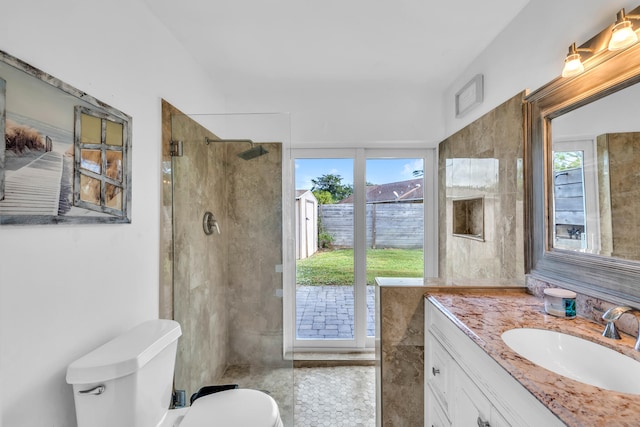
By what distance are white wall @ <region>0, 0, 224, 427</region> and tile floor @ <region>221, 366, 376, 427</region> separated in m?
0.94

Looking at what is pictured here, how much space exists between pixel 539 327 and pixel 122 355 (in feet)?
4.91

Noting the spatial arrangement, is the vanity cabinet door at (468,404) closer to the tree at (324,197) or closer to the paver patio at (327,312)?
the paver patio at (327,312)

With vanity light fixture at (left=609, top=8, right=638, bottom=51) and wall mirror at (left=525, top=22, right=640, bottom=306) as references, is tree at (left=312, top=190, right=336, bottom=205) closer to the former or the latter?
wall mirror at (left=525, top=22, right=640, bottom=306)

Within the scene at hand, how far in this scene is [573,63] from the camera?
1.11m

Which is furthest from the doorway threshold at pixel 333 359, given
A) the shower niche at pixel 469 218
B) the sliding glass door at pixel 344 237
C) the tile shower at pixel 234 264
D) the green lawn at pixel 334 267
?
the shower niche at pixel 469 218

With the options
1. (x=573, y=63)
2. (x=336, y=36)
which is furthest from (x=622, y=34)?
(x=336, y=36)

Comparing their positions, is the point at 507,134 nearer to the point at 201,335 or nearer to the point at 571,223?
the point at 571,223

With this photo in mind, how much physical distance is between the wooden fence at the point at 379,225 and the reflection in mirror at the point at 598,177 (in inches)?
55.2

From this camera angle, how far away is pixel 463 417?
3.43ft

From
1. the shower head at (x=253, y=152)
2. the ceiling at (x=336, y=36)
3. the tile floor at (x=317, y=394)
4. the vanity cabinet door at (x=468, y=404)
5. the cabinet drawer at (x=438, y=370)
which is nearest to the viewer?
the vanity cabinet door at (x=468, y=404)

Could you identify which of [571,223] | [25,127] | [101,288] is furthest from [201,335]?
[571,223]

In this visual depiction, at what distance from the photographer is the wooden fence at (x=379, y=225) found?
8.73 ft

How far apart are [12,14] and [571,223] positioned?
210cm

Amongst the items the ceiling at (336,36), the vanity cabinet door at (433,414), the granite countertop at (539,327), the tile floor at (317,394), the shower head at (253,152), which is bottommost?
the tile floor at (317,394)
